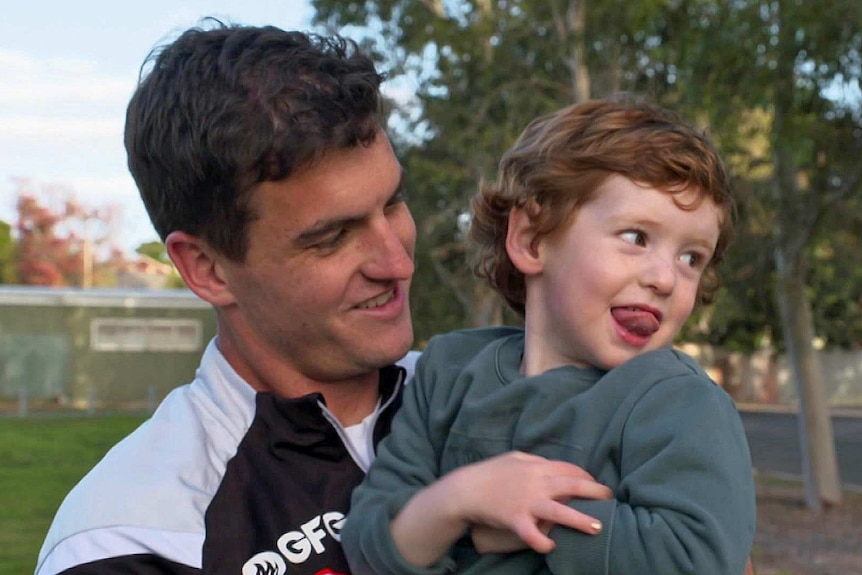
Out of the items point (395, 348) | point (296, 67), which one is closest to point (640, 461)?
point (395, 348)

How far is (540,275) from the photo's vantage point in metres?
1.96

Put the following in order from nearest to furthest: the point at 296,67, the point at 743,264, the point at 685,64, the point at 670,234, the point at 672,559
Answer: the point at 672,559
the point at 670,234
the point at 296,67
the point at 685,64
the point at 743,264

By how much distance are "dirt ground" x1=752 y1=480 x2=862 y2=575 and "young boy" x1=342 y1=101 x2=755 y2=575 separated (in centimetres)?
931

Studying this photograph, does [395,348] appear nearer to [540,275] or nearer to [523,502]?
[540,275]

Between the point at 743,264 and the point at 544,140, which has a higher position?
the point at 544,140

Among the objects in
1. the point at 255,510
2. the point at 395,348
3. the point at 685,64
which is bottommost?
the point at 685,64

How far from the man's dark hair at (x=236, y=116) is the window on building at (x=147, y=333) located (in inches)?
1270

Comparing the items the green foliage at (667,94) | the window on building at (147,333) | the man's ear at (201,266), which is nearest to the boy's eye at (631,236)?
the man's ear at (201,266)

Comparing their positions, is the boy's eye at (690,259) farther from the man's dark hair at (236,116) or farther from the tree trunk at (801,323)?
the tree trunk at (801,323)

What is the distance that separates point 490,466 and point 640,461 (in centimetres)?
20

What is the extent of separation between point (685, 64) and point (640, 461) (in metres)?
11.1

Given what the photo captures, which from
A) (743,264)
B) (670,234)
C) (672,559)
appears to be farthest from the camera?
(743,264)

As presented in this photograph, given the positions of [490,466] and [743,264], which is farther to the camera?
[743,264]

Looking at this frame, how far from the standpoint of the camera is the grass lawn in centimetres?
1162
